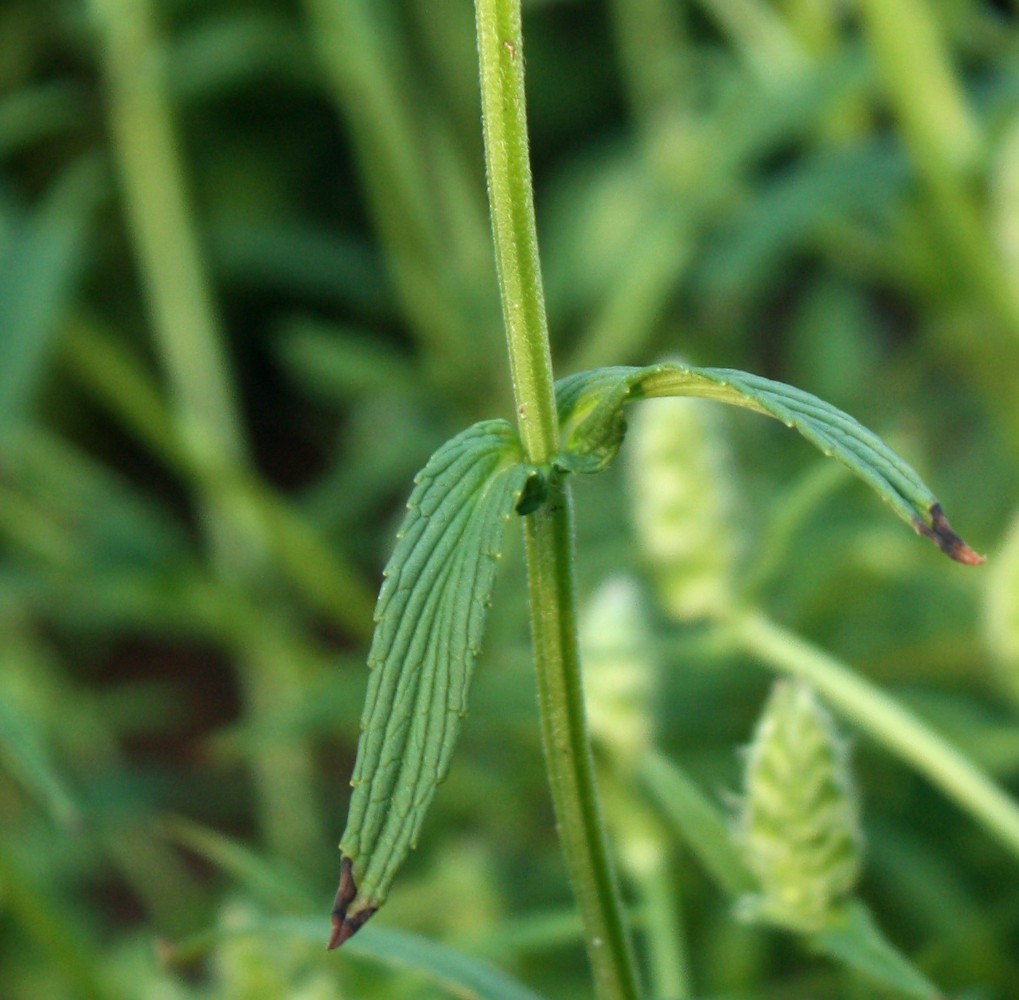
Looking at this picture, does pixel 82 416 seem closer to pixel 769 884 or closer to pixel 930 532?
pixel 769 884

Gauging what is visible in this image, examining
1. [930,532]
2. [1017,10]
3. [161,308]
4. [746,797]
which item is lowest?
[746,797]

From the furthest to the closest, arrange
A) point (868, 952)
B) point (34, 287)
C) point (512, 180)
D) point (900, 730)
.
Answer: point (34, 287)
point (900, 730)
point (868, 952)
point (512, 180)

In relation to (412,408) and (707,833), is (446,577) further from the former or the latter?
(412,408)

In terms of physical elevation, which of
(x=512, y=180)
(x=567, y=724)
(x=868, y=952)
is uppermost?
(x=512, y=180)

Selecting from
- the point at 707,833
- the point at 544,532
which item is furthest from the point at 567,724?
the point at 707,833

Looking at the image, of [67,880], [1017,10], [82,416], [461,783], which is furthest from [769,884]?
[1017,10]

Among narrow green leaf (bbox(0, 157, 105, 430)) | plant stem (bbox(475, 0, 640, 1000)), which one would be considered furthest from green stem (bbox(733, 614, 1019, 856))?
narrow green leaf (bbox(0, 157, 105, 430))
